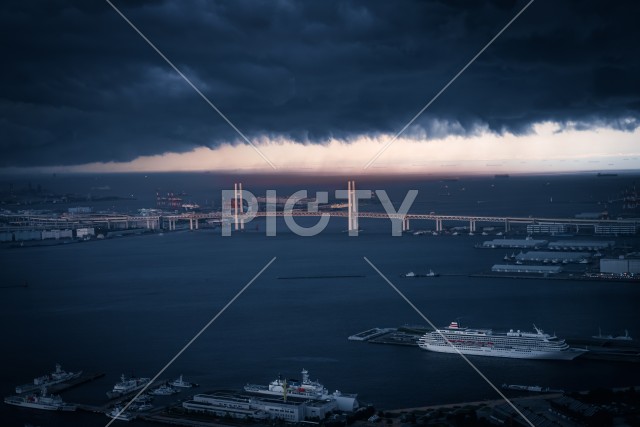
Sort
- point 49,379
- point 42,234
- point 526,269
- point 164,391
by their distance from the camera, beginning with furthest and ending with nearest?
point 42,234 → point 526,269 → point 49,379 → point 164,391

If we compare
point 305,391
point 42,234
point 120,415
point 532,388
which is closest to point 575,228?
point 42,234

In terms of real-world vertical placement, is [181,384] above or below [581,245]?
below

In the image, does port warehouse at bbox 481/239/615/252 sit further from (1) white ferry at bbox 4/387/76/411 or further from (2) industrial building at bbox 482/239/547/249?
(1) white ferry at bbox 4/387/76/411

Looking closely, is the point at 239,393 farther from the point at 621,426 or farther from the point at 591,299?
the point at 591,299

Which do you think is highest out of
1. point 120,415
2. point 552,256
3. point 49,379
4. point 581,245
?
point 581,245

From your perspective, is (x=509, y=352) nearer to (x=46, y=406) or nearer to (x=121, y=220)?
(x=46, y=406)

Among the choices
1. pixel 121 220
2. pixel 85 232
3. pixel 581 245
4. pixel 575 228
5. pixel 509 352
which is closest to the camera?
pixel 509 352
